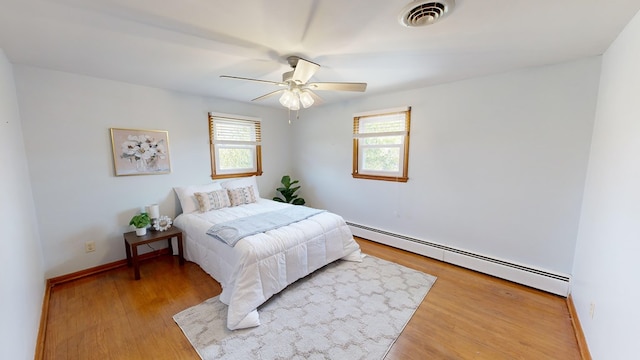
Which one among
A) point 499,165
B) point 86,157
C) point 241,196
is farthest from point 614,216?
point 86,157

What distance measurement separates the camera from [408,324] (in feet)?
6.29

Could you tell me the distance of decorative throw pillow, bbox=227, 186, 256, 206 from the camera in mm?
3453

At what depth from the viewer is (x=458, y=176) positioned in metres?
2.82

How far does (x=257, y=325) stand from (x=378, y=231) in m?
2.23

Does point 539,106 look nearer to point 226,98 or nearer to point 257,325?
point 257,325

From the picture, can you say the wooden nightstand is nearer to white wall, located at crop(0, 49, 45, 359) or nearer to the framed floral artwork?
white wall, located at crop(0, 49, 45, 359)

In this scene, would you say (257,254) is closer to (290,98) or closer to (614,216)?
(290,98)

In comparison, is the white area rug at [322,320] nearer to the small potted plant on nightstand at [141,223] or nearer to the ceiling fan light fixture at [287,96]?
the small potted plant on nightstand at [141,223]

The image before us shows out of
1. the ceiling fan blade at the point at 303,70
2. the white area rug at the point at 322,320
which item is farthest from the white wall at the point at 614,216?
the ceiling fan blade at the point at 303,70

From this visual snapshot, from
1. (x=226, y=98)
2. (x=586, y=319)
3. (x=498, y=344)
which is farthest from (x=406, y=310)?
(x=226, y=98)

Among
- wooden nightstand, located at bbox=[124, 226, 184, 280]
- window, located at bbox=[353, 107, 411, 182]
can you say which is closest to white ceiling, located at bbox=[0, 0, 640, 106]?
window, located at bbox=[353, 107, 411, 182]

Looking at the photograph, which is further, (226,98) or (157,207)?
(226,98)

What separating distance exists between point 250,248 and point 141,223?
5.20 ft

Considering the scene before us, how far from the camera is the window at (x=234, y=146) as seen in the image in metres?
3.65
